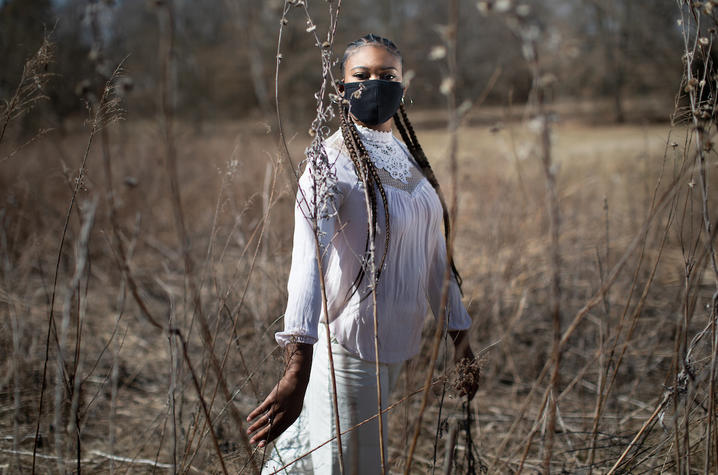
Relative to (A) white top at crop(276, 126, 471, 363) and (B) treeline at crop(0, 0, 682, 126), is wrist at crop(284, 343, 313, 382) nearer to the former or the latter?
(A) white top at crop(276, 126, 471, 363)

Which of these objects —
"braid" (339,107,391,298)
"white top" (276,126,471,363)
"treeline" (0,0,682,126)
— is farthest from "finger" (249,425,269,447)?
"treeline" (0,0,682,126)

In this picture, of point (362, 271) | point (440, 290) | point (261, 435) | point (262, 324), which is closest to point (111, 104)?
point (362, 271)

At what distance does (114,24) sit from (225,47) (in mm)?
19748

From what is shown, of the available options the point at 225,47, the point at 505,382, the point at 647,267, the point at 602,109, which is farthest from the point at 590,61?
the point at 505,382

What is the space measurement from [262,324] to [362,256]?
93cm

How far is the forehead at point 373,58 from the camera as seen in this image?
1412 millimetres

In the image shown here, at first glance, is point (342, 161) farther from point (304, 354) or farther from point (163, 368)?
point (163, 368)

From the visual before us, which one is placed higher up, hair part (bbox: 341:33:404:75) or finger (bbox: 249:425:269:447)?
hair part (bbox: 341:33:404:75)

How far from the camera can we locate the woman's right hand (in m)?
1.11

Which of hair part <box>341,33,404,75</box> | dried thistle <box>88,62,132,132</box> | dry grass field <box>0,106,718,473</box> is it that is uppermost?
hair part <box>341,33,404,75</box>

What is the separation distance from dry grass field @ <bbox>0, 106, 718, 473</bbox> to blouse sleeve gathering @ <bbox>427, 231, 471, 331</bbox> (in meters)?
0.16

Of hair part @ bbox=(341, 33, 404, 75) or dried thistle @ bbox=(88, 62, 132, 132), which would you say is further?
hair part @ bbox=(341, 33, 404, 75)

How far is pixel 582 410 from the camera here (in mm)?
2518

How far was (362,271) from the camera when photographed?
1270 mm
